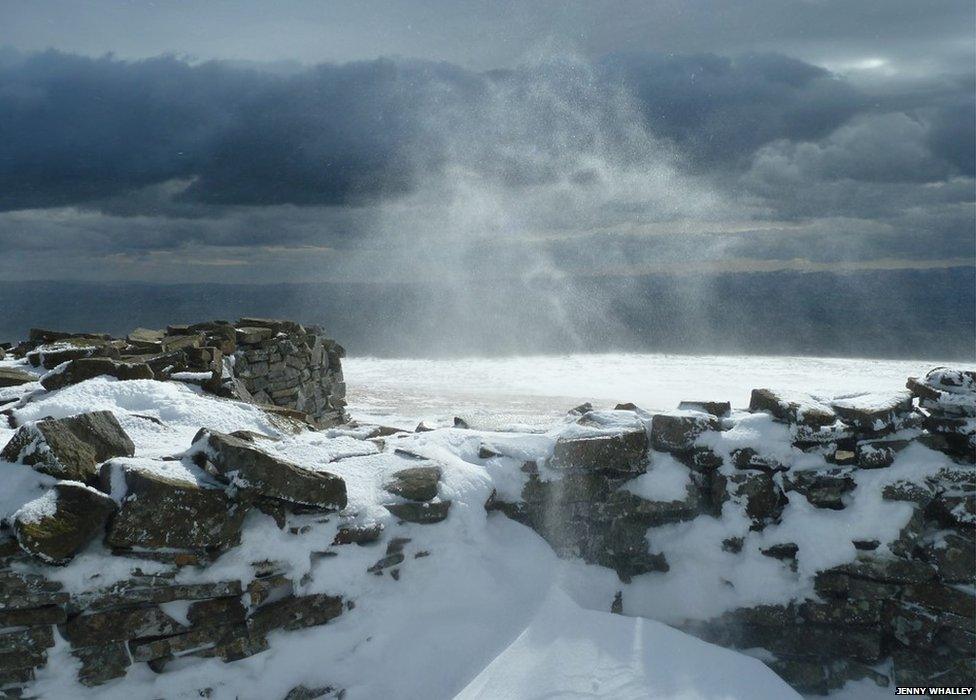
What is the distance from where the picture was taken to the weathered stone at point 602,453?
19.9 ft

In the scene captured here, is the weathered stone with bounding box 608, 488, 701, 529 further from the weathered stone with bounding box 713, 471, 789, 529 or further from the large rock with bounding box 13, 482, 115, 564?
the large rock with bounding box 13, 482, 115, 564

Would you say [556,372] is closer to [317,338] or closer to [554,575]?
[317,338]

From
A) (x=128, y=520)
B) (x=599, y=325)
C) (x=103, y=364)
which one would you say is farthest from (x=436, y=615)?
(x=599, y=325)

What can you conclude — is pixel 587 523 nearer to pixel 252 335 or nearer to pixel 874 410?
pixel 874 410

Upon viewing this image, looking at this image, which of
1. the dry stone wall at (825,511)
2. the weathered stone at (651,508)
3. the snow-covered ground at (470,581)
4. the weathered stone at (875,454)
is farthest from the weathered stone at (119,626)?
the weathered stone at (875,454)

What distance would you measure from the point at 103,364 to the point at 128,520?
4.04 meters

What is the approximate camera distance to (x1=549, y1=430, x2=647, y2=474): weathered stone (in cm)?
608

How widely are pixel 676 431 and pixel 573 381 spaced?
2518cm

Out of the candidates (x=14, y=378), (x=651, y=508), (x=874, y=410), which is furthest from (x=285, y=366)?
(x=874, y=410)

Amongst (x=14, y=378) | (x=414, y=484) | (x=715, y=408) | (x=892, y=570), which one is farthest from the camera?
(x=14, y=378)

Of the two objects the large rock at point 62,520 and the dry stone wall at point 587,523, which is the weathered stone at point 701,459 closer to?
the dry stone wall at point 587,523

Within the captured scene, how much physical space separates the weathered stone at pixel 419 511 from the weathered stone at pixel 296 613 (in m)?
0.81

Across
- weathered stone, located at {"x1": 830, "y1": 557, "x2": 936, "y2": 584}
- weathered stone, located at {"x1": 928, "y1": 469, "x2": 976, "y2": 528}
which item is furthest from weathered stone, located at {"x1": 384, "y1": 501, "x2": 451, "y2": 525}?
weathered stone, located at {"x1": 928, "y1": 469, "x2": 976, "y2": 528}

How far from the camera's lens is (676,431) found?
632 centimetres
